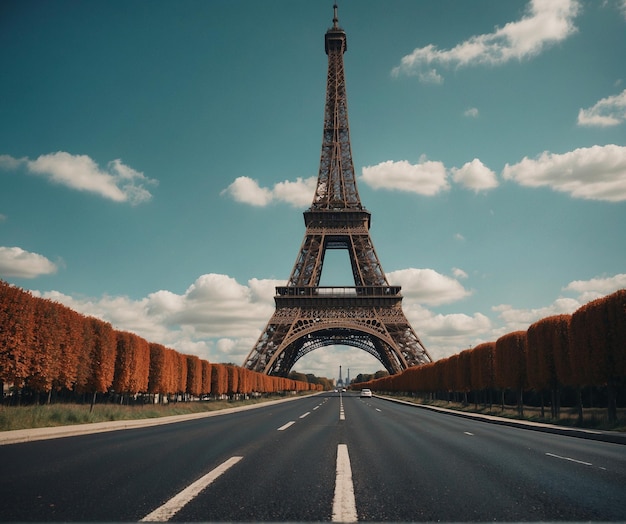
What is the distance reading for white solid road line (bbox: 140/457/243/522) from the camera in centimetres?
475

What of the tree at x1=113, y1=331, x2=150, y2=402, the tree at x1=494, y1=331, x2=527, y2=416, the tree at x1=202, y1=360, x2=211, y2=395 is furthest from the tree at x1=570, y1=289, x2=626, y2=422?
the tree at x1=202, y1=360, x2=211, y2=395

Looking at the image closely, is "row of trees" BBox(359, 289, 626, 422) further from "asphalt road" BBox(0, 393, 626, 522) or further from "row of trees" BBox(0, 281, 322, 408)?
"row of trees" BBox(0, 281, 322, 408)

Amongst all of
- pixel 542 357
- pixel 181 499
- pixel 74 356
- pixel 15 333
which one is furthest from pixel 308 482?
pixel 542 357

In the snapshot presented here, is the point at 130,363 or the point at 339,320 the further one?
the point at 339,320

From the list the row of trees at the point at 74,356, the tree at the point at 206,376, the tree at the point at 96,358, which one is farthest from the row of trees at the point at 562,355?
the tree at the point at 96,358

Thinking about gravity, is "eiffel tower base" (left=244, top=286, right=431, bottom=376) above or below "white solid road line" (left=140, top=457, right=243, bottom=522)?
above

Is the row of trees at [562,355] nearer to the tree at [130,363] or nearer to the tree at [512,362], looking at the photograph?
the tree at [512,362]

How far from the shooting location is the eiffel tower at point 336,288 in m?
61.4

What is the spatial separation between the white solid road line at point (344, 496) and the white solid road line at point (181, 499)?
158 centimetres

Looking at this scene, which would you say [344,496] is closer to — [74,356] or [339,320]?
[74,356]

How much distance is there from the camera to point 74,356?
→ 987 inches

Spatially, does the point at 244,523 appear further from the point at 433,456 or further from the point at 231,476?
the point at 433,456

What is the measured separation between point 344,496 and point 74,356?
23.0 m

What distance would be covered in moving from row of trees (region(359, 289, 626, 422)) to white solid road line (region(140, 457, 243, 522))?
60.0 feet
